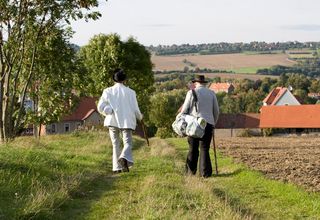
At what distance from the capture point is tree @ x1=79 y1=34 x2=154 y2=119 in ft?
154

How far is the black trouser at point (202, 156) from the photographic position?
12422 mm

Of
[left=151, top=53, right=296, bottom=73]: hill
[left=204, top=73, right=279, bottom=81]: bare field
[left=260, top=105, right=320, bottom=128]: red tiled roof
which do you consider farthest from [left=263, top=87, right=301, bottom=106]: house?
[left=151, top=53, right=296, bottom=73]: hill

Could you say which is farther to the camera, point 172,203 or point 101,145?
point 101,145

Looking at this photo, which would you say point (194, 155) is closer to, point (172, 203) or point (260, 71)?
point (172, 203)

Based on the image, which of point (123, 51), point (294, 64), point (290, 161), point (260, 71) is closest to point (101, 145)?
point (290, 161)

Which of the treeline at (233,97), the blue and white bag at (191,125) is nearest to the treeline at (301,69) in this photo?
the treeline at (233,97)

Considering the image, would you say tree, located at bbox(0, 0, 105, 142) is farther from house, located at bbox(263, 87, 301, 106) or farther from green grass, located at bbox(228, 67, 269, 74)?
green grass, located at bbox(228, 67, 269, 74)

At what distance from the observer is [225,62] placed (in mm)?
176375

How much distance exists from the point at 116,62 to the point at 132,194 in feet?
132

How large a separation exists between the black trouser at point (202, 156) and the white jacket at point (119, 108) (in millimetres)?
1474

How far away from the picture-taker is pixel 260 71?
164625 mm

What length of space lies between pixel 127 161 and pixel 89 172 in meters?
0.93

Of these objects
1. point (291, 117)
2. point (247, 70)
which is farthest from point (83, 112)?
point (247, 70)

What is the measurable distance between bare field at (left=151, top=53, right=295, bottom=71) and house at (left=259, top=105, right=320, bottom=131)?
9264 cm
